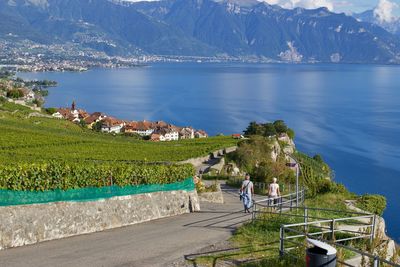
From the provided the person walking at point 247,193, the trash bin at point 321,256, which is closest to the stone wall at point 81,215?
the person walking at point 247,193

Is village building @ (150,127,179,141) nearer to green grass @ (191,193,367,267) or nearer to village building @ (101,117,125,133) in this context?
village building @ (101,117,125,133)

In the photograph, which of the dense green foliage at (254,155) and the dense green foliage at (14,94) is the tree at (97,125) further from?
the dense green foliage at (254,155)

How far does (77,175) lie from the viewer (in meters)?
15.3

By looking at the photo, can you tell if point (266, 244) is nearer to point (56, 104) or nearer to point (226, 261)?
point (226, 261)

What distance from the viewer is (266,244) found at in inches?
500

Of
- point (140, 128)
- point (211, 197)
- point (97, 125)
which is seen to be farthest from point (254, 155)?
point (97, 125)

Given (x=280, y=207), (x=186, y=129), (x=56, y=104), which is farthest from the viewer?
(x=56, y=104)

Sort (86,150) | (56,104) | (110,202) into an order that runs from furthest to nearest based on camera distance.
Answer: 1. (56,104)
2. (86,150)
3. (110,202)

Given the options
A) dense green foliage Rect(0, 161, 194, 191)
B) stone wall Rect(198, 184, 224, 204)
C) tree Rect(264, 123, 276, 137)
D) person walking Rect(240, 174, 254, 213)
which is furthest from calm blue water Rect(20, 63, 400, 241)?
dense green foliage Rect(0, 161, 194, 191)

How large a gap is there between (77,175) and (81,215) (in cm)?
128

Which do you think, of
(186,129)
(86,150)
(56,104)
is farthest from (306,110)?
(86,150)

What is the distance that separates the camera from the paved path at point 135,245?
1156cm

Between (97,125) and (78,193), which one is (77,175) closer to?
(78,193)

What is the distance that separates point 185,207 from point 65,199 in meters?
5.31
